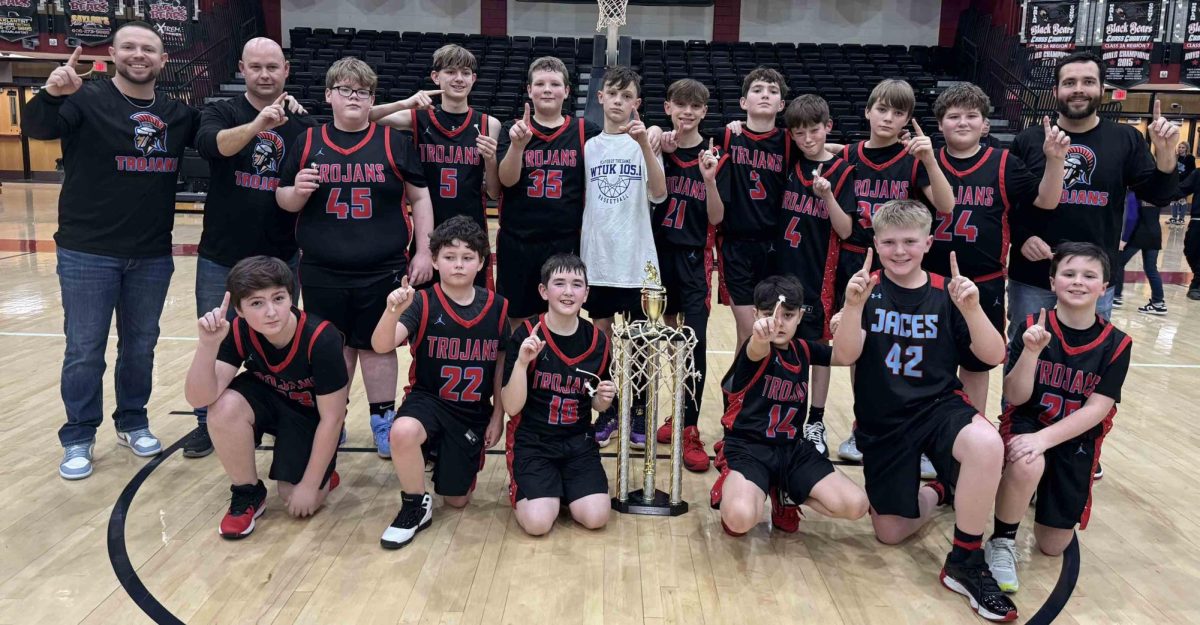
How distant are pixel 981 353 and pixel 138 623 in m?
2.83

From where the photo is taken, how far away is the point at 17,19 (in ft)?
55.5

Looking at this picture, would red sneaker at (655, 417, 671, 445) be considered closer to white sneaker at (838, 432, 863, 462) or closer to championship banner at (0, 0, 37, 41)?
white sneaker at (838, 432, 863, 462)

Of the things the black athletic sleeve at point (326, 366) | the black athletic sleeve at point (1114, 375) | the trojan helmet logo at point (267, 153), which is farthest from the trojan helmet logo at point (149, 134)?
the black athletic sleeve at point (1114, 375)

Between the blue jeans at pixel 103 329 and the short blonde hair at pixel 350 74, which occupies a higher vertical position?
the short blonde hair at pixel 350 74

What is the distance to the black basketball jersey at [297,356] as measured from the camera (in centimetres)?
300

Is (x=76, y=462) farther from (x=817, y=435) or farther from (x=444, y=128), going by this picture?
(x=817, y=435)

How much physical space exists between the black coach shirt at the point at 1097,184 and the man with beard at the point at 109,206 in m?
3.73

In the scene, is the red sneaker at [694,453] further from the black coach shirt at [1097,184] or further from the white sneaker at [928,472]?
the black coach shirt at [1097,184]

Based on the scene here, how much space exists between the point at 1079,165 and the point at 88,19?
19.2 metres

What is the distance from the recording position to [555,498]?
306cm

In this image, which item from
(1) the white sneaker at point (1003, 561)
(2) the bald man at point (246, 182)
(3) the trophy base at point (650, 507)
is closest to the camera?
(1) the white sneaker at point (1003, 561)

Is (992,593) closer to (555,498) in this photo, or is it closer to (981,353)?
(981,353)

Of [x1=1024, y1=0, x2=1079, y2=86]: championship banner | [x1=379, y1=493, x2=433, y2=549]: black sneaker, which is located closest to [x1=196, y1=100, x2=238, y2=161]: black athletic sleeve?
[x1=379, y1=493, x2=433, y2=549]: black sneaker

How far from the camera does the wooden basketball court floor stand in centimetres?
247
